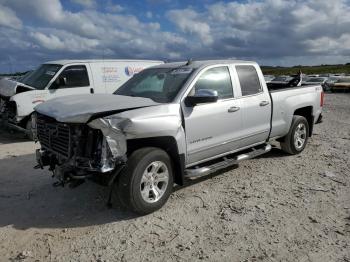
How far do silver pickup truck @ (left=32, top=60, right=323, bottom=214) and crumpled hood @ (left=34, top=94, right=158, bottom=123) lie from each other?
0.01 meters

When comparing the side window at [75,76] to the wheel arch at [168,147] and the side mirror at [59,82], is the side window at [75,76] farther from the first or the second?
the wheel arch at [168,147]

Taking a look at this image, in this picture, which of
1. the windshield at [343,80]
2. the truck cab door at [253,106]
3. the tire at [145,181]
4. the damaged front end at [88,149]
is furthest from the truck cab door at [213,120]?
the windshield at [343,80]

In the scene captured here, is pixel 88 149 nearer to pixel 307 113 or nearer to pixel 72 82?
pixel 307 113

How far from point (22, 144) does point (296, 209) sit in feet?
22.9

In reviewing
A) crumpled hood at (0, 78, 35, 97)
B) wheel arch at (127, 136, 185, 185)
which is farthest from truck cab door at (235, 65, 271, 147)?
crumpled hood at (0, 78, 35, 97)

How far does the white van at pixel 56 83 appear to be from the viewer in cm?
953

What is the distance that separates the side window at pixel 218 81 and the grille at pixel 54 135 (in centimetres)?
188

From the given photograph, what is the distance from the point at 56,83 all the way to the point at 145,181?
21.2ft

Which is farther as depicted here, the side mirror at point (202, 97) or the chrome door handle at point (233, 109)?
the chrome door handle at point (233, 109)

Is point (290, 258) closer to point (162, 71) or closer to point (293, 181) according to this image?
point (293, 181)

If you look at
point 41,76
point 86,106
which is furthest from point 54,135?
point 41,76

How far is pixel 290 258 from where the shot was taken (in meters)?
3.69

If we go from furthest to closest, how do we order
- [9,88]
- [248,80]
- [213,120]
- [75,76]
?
[75,76] → [9,88] → [248,80] → [213,120]

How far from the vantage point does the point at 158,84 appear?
5.57m
